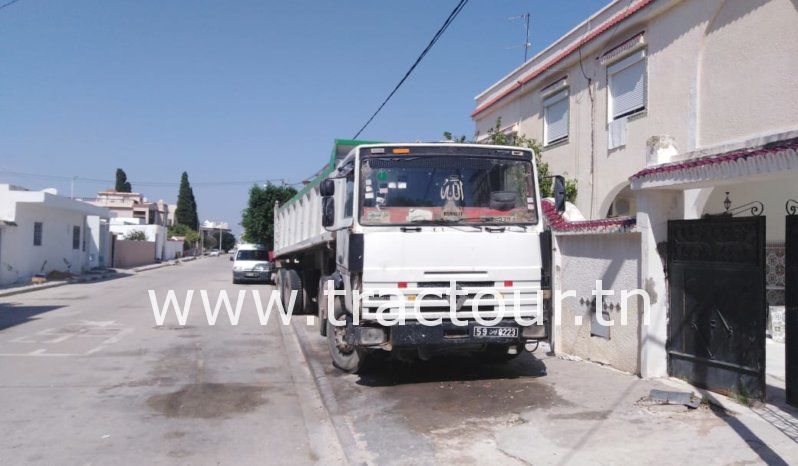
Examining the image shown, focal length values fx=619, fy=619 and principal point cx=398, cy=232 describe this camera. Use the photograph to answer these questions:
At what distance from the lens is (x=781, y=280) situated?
33.7 ft

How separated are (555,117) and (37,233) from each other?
22988 millimetres

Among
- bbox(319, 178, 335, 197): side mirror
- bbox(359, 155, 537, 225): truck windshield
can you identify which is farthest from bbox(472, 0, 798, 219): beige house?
bbox(319, 178, 335, 197): side mirror

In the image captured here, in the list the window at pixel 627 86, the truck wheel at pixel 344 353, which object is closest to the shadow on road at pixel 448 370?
the truck wheel at pixel 344 353

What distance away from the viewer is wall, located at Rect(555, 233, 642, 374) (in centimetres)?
774

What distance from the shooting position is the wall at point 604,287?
7738 mm

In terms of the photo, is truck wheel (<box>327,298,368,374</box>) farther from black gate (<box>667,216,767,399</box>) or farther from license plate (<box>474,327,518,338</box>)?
black gate (<box>667,216,767,399</box>)

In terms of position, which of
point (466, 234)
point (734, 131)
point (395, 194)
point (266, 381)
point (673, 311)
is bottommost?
point (266, 381)

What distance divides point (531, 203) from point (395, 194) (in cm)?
166

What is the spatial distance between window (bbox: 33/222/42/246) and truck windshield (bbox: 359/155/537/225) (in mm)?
24391

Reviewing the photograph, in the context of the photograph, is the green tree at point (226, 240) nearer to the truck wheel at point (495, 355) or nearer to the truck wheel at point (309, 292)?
the truck wheel at point (309, 292)

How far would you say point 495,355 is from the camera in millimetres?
8742

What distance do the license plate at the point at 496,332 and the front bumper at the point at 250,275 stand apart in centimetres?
2033

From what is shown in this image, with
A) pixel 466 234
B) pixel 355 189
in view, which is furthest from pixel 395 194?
pixel 466 234

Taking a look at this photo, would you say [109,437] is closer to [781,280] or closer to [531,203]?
[531,203]
